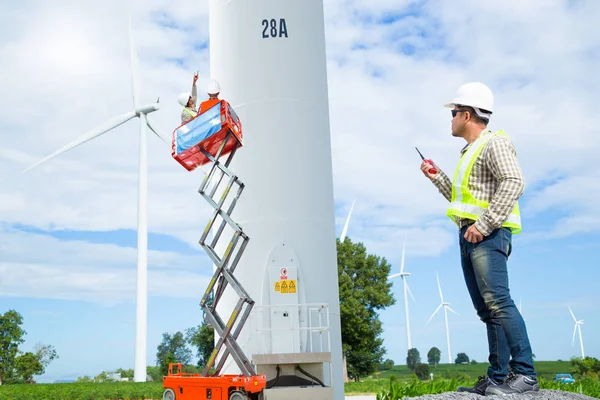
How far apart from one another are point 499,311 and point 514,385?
59cm

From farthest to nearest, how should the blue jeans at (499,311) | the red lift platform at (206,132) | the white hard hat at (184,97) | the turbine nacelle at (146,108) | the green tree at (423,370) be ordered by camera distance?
the green tree at (423,370), the turbine nacelle at (146,108), the white hard hat at (184,97), the red lift platform at (206,132), the blue jeans at (499,311)

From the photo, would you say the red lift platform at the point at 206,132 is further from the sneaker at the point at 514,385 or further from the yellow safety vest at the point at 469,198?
the sneaker at the point at 514,385

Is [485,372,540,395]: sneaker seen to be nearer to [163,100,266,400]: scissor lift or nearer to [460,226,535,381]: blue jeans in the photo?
[460,226,535,381]: blue jeans

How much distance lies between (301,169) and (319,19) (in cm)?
412

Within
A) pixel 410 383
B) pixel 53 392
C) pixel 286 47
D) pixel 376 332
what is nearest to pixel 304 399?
pixel 410 383

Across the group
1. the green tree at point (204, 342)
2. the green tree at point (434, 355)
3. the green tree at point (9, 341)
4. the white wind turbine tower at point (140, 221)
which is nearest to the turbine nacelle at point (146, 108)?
the white wind turbine tower at point (140, 221)

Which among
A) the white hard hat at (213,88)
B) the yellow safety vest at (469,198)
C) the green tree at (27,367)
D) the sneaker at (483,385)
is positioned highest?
the white hard hat at (213,88)

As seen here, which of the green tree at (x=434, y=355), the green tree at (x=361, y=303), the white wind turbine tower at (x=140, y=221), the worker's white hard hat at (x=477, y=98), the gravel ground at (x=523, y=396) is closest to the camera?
the gravel ground at (x=523, y=396)

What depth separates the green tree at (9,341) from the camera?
5064cm

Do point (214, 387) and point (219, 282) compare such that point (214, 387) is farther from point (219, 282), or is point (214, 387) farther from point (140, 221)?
point (140, 221)

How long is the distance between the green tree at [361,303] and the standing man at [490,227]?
3752cm

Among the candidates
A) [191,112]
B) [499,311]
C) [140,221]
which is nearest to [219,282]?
[191,112]

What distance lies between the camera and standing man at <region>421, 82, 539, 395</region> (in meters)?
5.11

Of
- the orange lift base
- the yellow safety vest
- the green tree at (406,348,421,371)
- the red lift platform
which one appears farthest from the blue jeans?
the green tree at (406,348,421,371)
